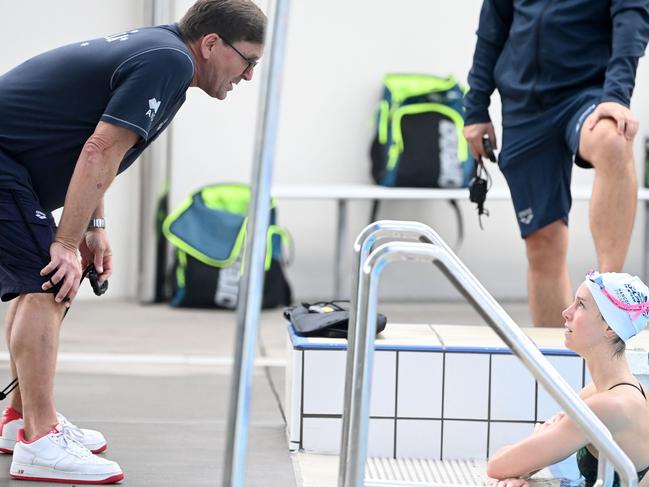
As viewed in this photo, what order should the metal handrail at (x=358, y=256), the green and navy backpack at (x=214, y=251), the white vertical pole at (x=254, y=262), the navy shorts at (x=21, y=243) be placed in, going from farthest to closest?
1. the green and navy backpack at (x=214, y=251)
2. the navy shorts at (x=21, y=243)
3. the metal handrail at (x=358, y=256)
4. the white vertical pole at (x=254, y=262)

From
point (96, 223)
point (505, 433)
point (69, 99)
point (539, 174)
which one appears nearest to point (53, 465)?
point (96, 223)

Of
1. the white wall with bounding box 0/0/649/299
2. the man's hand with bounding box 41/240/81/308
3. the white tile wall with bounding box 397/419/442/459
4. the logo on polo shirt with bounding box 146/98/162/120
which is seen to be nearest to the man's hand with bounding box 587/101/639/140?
the white tile wall with bounding box 397/419/442/459

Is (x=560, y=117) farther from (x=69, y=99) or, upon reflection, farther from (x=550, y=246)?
(x=69, y=99)

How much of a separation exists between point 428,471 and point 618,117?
120 centimetres

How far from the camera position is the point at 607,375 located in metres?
2.64

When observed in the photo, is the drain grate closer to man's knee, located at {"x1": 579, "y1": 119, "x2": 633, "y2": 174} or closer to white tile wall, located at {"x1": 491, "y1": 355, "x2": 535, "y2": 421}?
white tile wall, located at {"x1": 491, "y1": 355, "x2": 535, "y2": 421}

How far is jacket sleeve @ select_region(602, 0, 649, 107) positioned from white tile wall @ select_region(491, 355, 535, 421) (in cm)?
91

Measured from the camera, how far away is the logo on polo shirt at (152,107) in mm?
2625

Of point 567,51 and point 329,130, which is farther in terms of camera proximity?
point 329,130

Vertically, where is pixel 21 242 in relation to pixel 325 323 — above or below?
above

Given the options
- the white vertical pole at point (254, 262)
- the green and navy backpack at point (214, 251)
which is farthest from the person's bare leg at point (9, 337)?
the green and navy backpack at point (214, 251)

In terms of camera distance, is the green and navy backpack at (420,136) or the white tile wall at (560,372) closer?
the white tile wall at (560,372)

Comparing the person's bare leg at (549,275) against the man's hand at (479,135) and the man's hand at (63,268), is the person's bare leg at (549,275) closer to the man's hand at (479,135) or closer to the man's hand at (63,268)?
the man's hand at (479,135)

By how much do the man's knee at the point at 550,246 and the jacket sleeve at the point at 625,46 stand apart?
0.48m
